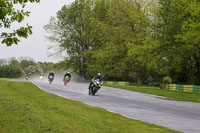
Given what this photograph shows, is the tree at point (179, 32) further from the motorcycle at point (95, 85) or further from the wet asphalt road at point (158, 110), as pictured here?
the wet asphalt road at point (158, 110)

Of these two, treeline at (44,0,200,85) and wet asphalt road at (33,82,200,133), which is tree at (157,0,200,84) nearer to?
treeline at (44,0,200,85)

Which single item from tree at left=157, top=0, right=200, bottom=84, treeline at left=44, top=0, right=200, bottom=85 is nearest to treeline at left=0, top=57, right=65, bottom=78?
treeline at left=44, top=0, right=200, bottom=85

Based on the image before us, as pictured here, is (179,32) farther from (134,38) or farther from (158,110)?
(158,110)

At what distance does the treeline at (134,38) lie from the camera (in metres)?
38.8

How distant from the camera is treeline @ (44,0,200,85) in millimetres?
38750

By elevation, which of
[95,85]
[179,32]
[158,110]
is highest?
[179,32]

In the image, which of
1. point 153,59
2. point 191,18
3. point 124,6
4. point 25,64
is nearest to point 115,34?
point 124,6

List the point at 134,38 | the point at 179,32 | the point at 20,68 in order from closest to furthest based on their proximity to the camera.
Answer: the point at 179,32, the point at 134,38, the point at 20,68

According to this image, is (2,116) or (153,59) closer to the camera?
(2,116)

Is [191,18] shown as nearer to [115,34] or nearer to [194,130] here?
[115,34]

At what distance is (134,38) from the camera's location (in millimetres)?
54250

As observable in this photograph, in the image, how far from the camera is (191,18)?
3772 cm

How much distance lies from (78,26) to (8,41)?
61.4 meters

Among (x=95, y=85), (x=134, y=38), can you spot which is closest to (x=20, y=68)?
(x=134, y=38)
